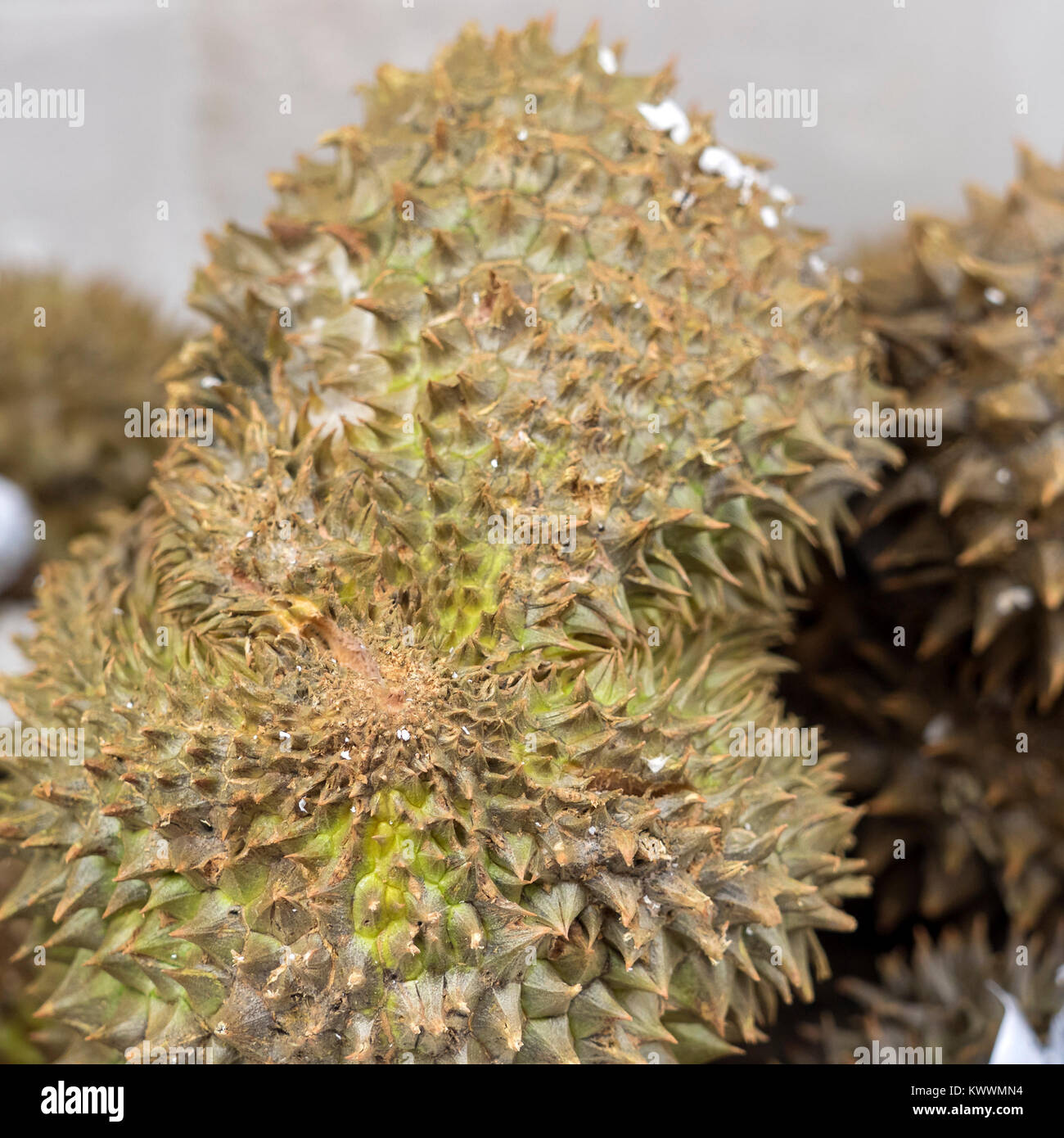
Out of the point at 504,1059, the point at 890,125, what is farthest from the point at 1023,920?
the point at 890,125

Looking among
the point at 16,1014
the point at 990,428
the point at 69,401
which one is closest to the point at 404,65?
the point at 69,401

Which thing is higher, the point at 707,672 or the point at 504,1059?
the point at 707,672

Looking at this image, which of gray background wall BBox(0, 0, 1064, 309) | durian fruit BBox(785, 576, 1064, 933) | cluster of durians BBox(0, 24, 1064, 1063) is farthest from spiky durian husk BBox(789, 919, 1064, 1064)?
gray background wall BBox(0, 0, 1064, 309)

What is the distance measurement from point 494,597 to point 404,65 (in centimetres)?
144

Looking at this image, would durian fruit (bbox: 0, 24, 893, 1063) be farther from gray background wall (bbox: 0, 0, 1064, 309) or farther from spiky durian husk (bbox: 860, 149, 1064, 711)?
gray background wall (bbox: 0, 0, 1064, 309)

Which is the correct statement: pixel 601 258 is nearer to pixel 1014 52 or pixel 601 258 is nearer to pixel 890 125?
pixel 890 125

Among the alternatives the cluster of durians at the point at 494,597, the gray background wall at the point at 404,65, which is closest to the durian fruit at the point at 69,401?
the gray background wall at the point at 404,65

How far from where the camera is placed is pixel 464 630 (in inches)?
36.2

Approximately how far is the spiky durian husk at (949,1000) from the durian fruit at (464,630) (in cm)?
28

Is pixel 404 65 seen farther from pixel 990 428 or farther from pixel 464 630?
pixel 464 630

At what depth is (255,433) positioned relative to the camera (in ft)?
3.33

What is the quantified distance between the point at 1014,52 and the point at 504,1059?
190 centimetres

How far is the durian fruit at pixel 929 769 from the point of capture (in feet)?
4.58
